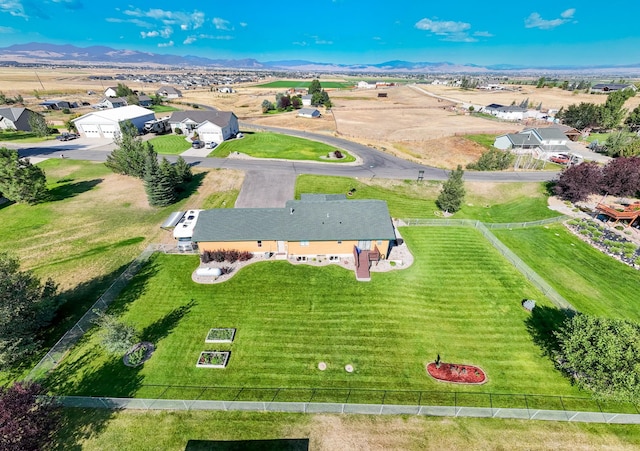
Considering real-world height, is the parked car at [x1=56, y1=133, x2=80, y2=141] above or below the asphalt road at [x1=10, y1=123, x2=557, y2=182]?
above

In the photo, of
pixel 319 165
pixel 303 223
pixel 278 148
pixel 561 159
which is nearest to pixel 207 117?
pixel 278 148

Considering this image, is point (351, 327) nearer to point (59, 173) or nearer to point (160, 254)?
point (160, 254)

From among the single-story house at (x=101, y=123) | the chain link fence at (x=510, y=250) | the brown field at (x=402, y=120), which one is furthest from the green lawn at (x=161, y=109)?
the chain link fence at (x=510, y=250)

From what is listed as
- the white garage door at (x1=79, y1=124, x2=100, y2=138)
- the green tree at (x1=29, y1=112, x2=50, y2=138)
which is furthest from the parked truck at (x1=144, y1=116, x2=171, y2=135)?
the green tree at (x1=29, y1=112, x2=50, y2=138)

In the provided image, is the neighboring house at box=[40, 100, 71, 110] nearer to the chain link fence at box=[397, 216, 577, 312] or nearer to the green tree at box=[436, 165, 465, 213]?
the chain link fence at box=[397, 216, 577, 312]

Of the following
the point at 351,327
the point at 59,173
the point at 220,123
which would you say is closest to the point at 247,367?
the point at 351,327

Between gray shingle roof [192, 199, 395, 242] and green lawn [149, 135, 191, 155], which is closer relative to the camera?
gray shingle roof [192, 199, 395, 242]

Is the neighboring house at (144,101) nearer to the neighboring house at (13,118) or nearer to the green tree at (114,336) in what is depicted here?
the neighboring house at (13,118)
